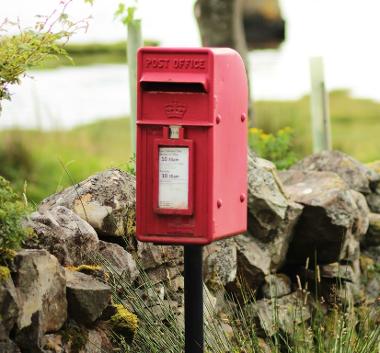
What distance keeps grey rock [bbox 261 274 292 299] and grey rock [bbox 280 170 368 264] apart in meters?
0.26

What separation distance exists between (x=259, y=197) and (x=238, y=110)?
187 centimetres

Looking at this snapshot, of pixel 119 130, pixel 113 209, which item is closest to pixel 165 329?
pixel 113 209

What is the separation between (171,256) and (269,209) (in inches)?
47.4

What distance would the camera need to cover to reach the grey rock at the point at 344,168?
29.3ft

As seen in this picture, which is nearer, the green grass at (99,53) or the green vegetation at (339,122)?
the green vegetation at (339,122)

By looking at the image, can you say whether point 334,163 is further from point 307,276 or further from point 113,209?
point 113,209

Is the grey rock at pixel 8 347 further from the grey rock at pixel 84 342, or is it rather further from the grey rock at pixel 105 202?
the grey rock at pixel 105 202

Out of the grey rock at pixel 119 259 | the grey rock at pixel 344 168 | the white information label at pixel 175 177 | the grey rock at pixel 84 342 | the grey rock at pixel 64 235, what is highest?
the white information label at pixel 175 177

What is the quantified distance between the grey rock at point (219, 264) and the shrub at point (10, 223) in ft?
6.11

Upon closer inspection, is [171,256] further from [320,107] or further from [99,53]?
[99,53]

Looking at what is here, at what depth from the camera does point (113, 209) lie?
19.7ft

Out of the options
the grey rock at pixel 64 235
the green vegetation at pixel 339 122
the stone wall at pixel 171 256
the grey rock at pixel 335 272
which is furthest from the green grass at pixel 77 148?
the grey rock at pixel 64 235

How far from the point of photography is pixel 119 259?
19.0 ft

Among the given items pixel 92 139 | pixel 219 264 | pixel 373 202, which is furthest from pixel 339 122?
pixel 219 264
